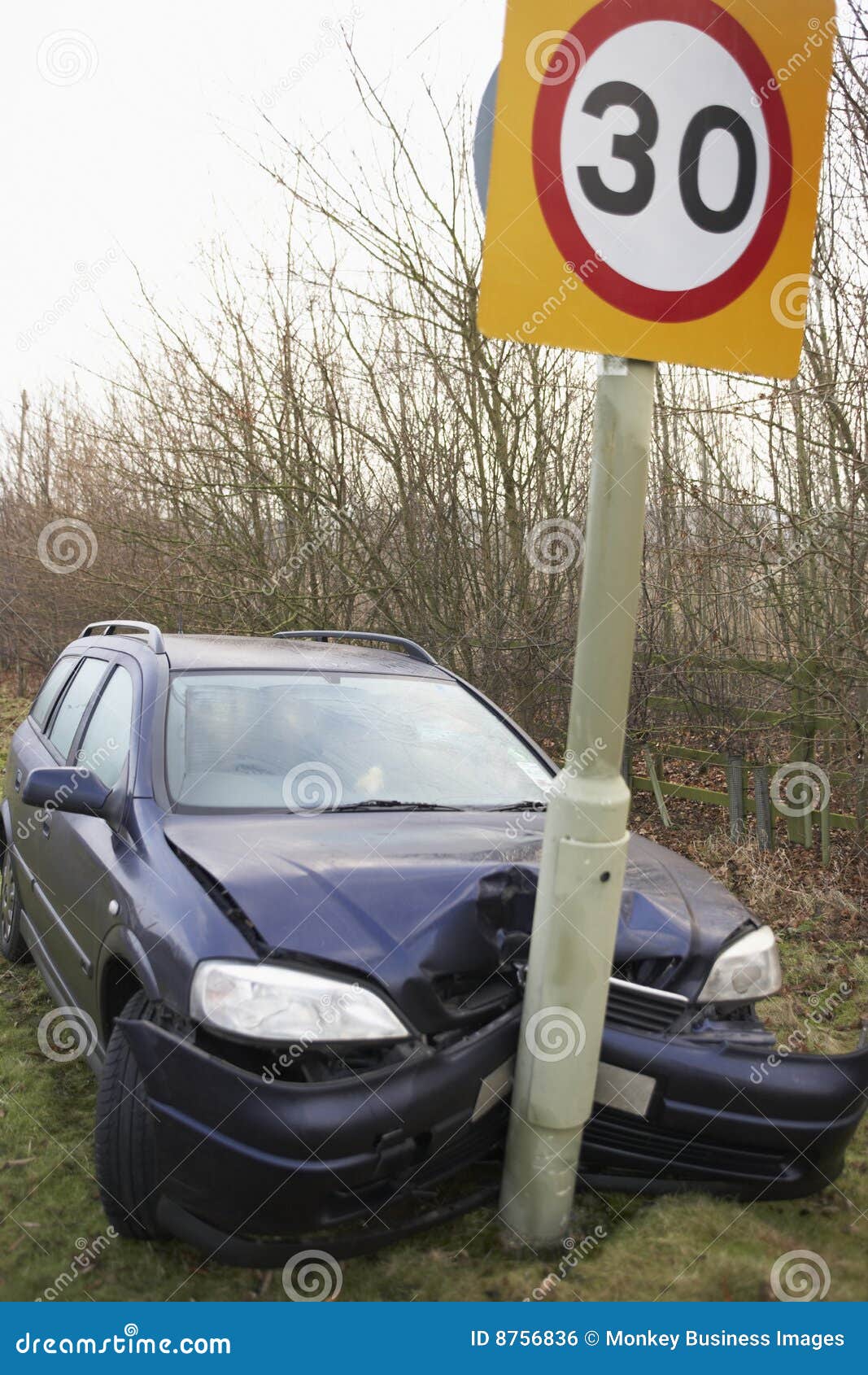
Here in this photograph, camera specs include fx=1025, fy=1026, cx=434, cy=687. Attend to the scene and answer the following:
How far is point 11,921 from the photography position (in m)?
5.11

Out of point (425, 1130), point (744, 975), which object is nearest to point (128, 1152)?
point (425, 1130)

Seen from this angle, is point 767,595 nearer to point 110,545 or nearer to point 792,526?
point 792,526

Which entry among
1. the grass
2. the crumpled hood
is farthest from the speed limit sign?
the grass

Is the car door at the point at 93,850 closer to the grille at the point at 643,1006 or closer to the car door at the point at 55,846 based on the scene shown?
the car door at the point at 55,846

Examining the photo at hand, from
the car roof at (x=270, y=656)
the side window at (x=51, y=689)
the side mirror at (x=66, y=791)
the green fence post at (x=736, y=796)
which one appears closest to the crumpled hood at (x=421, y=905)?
the side mirror at (x=66, y=791)

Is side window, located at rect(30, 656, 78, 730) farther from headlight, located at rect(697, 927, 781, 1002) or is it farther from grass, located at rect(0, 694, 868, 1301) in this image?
headlight, located at rect(697, 927, 781, 1002)

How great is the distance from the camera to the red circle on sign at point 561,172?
237 cm

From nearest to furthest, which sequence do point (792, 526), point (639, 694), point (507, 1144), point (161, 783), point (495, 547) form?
point (507, 1144), point (161, 783), point (792, 526), point (639, 694), point (495, 547)

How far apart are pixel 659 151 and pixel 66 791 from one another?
246 centimetres

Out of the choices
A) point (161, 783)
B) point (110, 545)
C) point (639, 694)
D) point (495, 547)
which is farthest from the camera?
point (110, 545)

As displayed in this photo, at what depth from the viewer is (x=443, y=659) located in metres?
9.60

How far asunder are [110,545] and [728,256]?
12.0m

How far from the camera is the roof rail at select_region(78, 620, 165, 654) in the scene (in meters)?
4.01

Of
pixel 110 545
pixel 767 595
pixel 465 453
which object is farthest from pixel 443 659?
pixel 110 545
